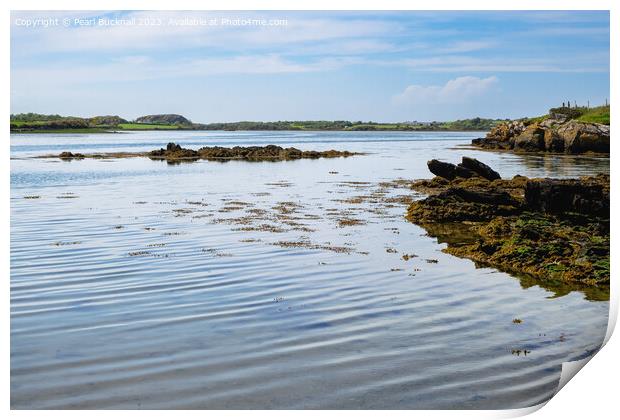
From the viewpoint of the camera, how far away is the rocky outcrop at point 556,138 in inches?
Answer: 2127

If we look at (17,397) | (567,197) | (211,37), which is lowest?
(17,397)

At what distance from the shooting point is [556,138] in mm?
57000

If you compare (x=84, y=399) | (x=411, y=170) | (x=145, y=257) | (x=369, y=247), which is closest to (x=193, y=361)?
(x=84, y=399)

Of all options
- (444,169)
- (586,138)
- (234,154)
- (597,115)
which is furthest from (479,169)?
(597,115)

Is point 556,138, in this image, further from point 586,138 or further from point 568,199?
point 568,199

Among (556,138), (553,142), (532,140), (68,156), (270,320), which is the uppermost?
(556,138)

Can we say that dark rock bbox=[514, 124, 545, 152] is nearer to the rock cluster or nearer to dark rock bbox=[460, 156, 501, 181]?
the rock cluster

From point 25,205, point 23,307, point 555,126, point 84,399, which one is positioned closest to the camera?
point 84,399

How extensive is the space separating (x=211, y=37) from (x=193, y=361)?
806cm

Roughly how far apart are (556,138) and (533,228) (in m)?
44.0

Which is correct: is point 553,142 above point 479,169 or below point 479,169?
above

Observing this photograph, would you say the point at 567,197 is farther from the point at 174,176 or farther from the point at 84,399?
the point at 174,176

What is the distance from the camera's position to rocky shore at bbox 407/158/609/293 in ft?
44.1

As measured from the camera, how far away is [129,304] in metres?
10.7
